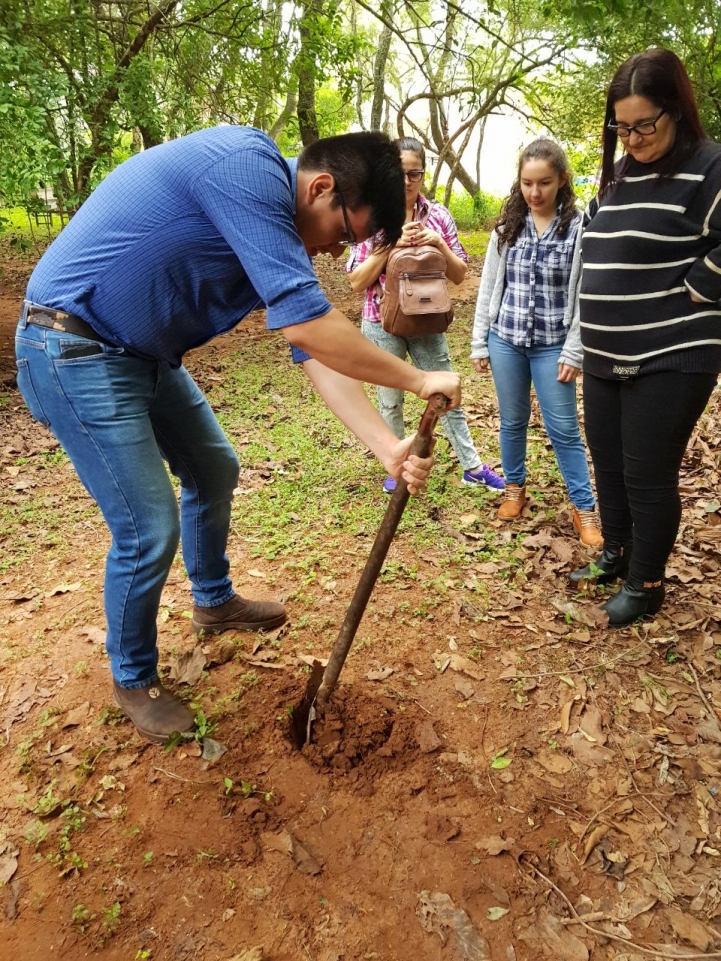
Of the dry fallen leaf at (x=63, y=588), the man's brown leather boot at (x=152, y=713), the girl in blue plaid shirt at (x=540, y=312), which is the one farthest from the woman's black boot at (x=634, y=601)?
the dry fallen leaf at (x=63, y=588)

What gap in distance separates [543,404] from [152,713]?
2.76 m

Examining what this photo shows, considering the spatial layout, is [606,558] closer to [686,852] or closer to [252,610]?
[686,852]

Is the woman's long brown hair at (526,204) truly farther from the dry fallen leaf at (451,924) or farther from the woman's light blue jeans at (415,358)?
the dry fallen leaf at (451,924)

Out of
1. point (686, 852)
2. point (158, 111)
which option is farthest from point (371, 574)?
point (158, 111)

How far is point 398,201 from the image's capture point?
2.16 metres

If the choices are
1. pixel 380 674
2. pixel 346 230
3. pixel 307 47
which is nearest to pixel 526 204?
pixel 346 230

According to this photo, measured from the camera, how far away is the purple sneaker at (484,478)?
16.0 feet

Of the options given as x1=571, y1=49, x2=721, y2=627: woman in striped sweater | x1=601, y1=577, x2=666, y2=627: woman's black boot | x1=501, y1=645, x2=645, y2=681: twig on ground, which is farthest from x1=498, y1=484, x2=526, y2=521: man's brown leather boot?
x1=501, y1=645, x2=645, y2=681: twig on ground

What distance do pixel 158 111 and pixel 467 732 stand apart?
753cm

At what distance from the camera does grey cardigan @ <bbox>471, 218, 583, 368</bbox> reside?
3771mm

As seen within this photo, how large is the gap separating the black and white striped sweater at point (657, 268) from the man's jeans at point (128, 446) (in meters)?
1.82

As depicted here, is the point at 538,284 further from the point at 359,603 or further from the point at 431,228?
the point at 359,603

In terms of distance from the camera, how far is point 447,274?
4.22 m

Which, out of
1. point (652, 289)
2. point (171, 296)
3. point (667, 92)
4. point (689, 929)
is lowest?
point (689, 929)
